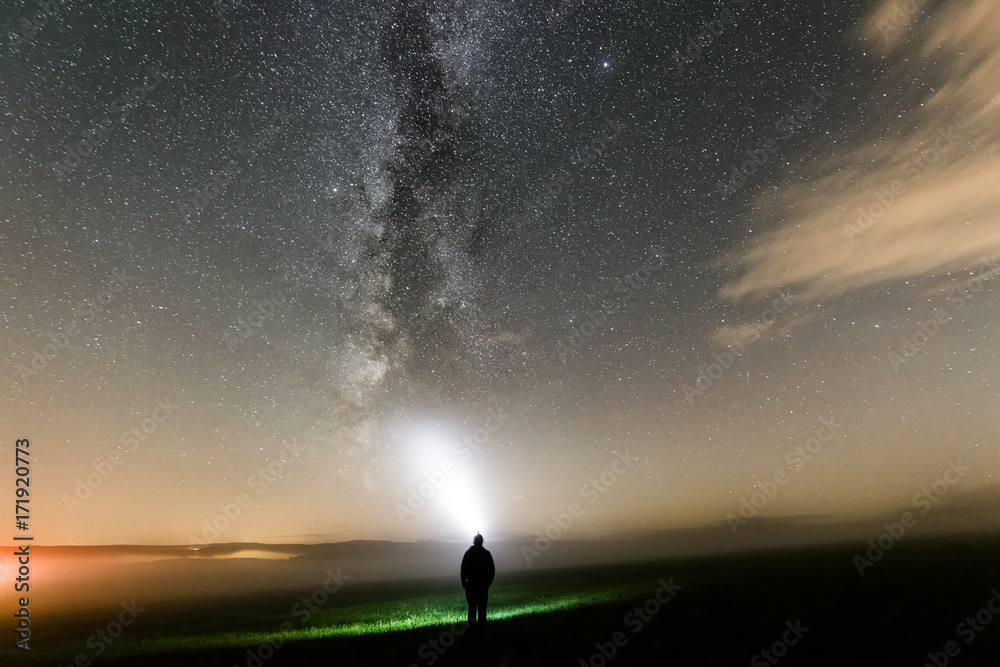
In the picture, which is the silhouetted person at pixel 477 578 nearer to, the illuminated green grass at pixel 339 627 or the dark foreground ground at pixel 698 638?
the dark foreground ground at pixel 698 638

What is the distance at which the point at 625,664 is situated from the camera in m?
8.83

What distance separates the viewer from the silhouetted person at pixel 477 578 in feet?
39.1

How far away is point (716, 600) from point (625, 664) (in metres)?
8.60

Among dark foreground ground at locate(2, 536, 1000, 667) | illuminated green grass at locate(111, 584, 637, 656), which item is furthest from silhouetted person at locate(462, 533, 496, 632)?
illuminated green grass at locate(111, 584, 637, 656)

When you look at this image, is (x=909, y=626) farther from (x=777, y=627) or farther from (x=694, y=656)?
(x=694, y=656)

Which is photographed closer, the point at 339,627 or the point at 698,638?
the point at 698,638

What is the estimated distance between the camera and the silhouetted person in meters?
11.9

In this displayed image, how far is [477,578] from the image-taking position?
12.0 m

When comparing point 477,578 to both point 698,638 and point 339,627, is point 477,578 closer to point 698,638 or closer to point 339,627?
point 698,638

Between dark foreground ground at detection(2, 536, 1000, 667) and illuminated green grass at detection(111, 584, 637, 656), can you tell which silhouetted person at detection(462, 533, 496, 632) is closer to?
dark foreground ground at detection(2, 536, 1000, 667)

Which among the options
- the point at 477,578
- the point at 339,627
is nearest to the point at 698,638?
the point at 477,578

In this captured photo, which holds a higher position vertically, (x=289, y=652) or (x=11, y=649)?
(x=11, y=649)

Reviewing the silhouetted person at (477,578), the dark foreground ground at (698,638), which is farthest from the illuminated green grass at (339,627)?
the silhouetted person at (477,578)

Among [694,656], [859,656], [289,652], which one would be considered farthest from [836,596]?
[289,652]
